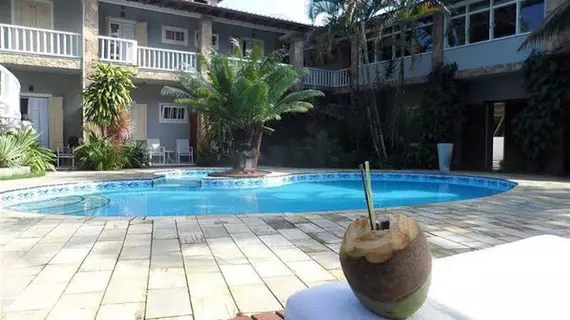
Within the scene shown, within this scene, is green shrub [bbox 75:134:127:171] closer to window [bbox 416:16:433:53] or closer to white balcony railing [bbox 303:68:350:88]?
white balcony railing [bbox 303:68:350:88]

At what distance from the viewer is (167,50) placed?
1571 centimetres

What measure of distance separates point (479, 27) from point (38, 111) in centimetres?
1527

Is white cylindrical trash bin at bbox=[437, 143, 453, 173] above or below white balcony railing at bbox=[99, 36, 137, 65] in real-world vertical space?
below

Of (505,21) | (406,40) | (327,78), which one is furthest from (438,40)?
(327,78)

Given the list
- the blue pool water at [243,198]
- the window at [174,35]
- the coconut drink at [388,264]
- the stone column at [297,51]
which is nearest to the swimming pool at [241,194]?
the blue pool water at [243,198]

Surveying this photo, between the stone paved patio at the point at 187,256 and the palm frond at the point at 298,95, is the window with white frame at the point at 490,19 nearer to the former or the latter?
the palm frond at the point at 298,95

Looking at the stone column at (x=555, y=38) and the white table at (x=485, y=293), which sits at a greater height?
the stone column at (x=555, y=38)

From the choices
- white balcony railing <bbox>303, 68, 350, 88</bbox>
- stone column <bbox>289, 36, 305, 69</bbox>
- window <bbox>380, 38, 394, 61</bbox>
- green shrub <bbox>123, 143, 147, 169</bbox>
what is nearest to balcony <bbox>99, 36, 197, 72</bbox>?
green shrub <bbox>123, 143, 147, 169</bbox>

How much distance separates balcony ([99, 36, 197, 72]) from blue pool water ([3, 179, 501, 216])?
16.9ft

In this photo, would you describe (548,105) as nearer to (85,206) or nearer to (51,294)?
(85,206)

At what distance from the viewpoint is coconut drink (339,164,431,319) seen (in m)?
1.61

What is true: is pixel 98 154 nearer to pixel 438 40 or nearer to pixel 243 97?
pixel 243 97

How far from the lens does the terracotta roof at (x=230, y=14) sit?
15.9 meters

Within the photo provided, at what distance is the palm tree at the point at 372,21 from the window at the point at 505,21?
1.95 meters
